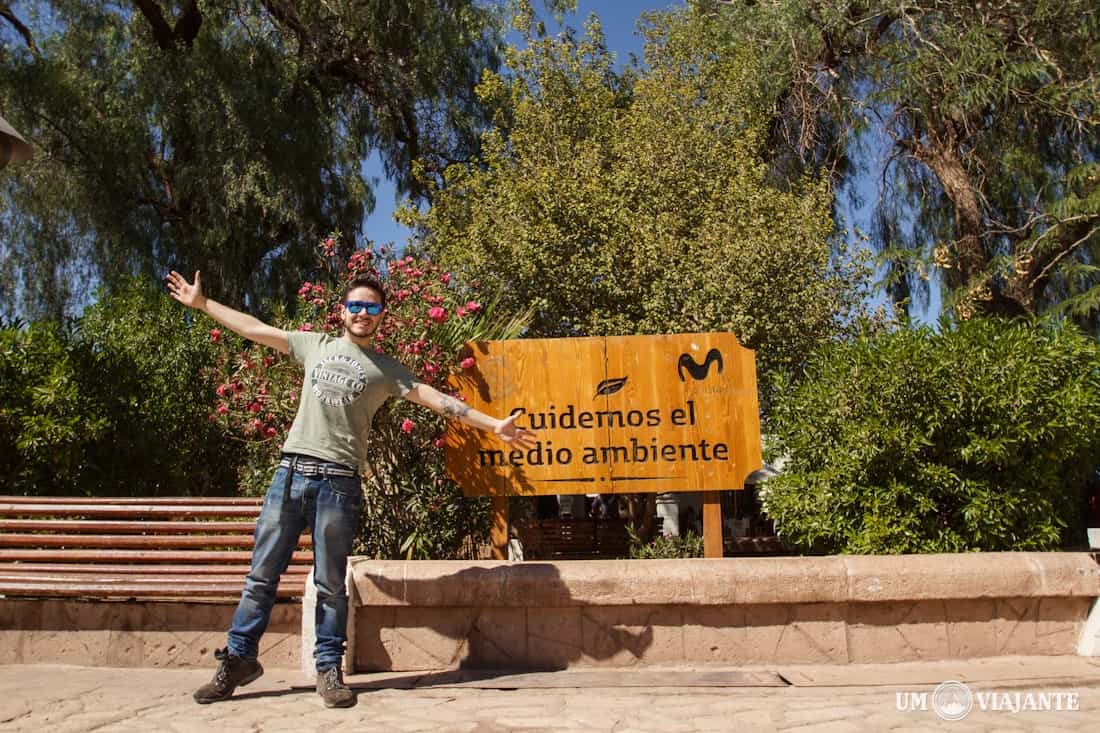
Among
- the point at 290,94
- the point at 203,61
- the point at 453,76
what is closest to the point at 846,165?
the point at 453,76

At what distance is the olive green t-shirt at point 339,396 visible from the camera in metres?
3.67

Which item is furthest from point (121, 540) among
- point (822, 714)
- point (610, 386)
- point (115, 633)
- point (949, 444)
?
point (949, 444)

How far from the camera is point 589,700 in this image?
11.6 feet

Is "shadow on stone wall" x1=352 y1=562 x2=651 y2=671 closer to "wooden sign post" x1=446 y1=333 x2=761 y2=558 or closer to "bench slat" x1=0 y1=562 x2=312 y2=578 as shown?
"bench slat" x1=0 y1=562 x2=312 y2=578

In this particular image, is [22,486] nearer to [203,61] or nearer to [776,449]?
[776,449]

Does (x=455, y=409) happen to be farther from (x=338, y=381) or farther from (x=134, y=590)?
(x=134, y=590)

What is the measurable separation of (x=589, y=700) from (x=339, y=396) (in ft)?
5.54

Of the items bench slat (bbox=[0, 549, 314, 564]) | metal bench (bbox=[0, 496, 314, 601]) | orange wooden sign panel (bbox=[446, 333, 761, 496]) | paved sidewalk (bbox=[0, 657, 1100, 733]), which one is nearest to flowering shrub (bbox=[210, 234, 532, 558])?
orange wooden sign panel (bbox=[446, 333, 761, 496])

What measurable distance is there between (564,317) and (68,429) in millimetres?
5098

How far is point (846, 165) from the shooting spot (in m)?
13.9

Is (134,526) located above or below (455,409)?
below

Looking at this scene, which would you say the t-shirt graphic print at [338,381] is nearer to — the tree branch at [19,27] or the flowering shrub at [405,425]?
the flowering shrub at [405,425]

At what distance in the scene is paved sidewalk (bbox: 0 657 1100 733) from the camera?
3.15m

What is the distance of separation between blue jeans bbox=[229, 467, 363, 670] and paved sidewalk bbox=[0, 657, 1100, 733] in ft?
0.88
